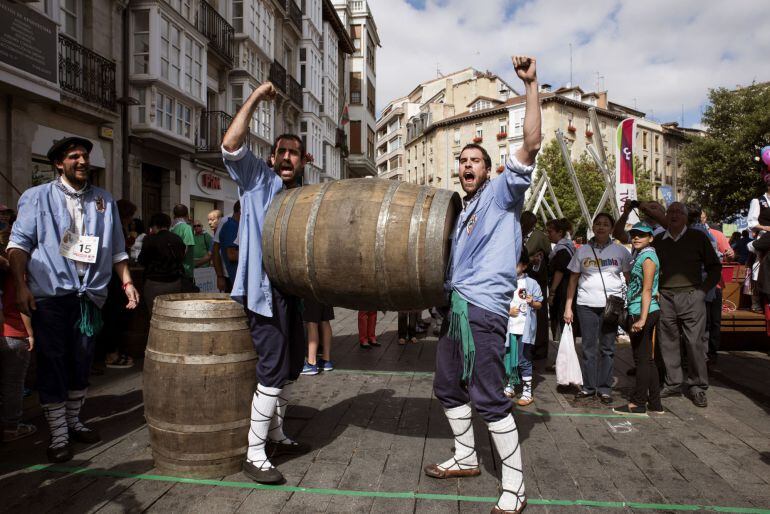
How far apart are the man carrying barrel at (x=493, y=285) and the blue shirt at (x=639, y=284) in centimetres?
240

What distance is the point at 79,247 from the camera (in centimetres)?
397

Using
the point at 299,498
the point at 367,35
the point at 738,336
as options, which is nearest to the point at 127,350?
the point at 299,498

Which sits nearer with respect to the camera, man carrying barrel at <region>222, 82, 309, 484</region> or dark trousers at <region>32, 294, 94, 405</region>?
man carrying barrel at <region>222, 82, 309, 484</region>

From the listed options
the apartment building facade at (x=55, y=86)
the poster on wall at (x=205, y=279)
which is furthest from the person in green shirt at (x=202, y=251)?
the apartment building facade at (x=55, y=86)

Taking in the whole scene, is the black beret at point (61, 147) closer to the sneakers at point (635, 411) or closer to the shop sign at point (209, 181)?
the sneakers at point (635, 411)

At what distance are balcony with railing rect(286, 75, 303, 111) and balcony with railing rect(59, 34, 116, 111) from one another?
46.4 feet

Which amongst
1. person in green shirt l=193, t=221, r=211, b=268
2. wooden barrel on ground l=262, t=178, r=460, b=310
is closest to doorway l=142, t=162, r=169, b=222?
person in green shirt l=193, t=221, r=211, b=268

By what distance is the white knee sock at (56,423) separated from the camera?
3.80 metres

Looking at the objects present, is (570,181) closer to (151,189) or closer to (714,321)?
(151,189)

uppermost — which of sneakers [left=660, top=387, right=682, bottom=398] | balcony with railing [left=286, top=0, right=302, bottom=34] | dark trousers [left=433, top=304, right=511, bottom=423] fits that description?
balcony with railing [left=286, top=0, right=302, bottom=34]

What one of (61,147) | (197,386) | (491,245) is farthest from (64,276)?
(491,245)

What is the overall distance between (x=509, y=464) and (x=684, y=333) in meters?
3.55

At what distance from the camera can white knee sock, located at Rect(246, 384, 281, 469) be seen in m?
3.46

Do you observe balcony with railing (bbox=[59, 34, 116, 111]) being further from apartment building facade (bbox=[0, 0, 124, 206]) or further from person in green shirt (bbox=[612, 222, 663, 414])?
person in green shirt (bbox=[612, 222, 663, 414])
